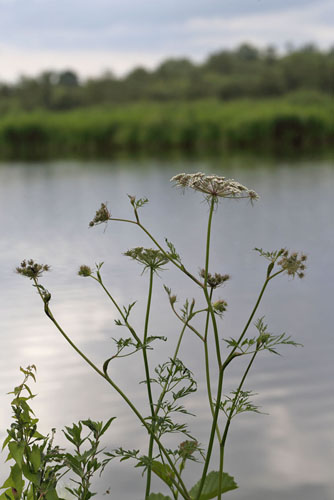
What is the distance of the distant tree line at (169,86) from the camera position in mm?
18172

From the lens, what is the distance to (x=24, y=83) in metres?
18.6

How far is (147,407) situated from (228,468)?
0.32 m

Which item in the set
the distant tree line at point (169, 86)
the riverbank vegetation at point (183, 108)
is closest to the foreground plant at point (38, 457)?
the riverbank vegetation at point (183, 108)

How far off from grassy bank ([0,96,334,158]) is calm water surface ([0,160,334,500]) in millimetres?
5320

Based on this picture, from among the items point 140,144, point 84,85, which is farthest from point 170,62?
point 140,144

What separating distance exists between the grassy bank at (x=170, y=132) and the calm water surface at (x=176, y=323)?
532 cm

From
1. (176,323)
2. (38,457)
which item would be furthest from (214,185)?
(176,323)

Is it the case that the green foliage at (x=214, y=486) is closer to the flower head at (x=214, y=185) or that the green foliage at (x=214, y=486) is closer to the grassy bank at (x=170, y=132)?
the flower head at (x=214, y=185)

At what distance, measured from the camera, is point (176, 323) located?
2.37 m

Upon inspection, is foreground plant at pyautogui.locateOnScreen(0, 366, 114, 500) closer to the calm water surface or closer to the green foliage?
the green foliage

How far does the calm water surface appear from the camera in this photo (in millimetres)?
1428

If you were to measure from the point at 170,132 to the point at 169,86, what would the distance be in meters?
7.22

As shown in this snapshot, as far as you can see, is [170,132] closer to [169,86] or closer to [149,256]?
[169,86]

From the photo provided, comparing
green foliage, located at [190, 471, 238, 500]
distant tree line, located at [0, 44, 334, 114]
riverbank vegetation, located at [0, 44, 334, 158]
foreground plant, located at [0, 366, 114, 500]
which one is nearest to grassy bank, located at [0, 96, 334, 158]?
riverbank vegetation, located at [0, 44, 334, 158]
